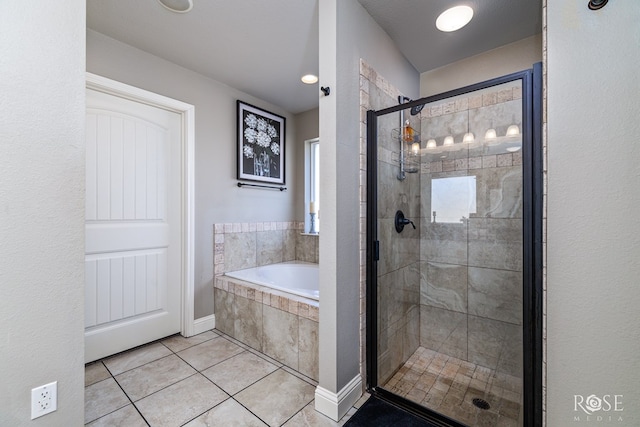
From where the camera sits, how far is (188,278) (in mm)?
2461

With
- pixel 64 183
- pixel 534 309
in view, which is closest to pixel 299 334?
pixel 534 309

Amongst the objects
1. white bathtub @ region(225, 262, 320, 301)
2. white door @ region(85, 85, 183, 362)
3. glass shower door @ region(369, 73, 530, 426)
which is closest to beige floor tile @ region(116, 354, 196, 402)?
white door @ region(85, 85, 183, 362)

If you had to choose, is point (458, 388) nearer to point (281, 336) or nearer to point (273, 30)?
point (281, 336)

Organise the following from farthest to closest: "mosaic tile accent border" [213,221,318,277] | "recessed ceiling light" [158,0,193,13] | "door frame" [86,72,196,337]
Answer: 1. "mosaic tile accent border" [213,221,318,277]
2. "door frame" [86,72,196,337]
3. "recessed ceiling light" [158,0,193,13]

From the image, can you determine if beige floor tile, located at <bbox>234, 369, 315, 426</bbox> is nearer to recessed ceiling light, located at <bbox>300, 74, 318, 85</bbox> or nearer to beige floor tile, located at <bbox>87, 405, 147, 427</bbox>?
beige floor tile, located at <bbox>87, 405, 147, 427</bbox>

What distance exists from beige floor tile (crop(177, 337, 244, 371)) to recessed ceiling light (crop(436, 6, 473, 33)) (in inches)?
112

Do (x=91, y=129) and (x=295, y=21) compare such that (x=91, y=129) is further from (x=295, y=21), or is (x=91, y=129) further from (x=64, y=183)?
(x=295, y=21)

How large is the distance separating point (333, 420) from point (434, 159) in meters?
1.81

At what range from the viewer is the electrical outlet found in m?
0.97

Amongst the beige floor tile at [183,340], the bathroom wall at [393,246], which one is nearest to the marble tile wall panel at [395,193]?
the bathroom wall at [393,246]

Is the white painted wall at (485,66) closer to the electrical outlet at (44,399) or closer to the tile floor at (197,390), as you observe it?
the tile floor at (197,390)

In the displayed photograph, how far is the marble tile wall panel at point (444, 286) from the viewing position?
2.02 m

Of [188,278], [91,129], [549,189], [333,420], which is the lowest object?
[333,420]

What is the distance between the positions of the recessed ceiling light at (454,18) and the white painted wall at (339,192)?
578 mm
